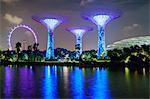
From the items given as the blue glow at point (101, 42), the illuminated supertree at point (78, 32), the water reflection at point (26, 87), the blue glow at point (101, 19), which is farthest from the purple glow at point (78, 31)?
the water reflection at point (26, 87)

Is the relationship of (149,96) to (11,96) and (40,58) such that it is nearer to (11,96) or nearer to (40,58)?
(11,96)

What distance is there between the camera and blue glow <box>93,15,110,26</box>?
72.3 meters

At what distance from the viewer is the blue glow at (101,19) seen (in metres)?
72.3

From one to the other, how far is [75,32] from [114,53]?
21.3 metres

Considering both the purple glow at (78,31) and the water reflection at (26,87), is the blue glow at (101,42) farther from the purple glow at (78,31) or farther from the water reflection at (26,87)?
the water reflection at (26,87)

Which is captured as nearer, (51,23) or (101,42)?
(101,42)

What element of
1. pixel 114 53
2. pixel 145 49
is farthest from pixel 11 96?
pixel 114 53

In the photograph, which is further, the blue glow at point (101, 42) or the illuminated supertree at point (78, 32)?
the illuminated supertree at point (78, 32)

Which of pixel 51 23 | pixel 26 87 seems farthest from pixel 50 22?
pixel 26 87

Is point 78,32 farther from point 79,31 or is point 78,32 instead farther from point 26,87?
point 26,87

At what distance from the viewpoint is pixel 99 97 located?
14469 millimetres

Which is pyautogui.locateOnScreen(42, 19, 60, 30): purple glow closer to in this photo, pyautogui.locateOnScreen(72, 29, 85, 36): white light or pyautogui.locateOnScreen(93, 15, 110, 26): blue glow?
pyautogui.locateOnScreen(72, 29, 85, 36): white light

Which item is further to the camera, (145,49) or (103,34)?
(103,34)

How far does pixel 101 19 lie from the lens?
72688 millimetres
